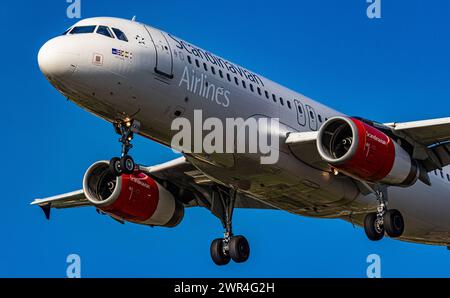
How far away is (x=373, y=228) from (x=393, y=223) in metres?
0.88

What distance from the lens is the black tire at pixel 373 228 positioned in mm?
39750

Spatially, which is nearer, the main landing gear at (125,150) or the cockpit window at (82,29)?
the cockpit window at (82,29)

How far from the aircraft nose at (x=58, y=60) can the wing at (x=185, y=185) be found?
353 inches

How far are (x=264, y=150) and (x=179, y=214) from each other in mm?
8202

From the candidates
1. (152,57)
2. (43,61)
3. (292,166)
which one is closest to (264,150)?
(292,166)

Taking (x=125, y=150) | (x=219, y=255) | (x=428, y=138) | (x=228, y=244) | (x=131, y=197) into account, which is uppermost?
(x=428, y=138)

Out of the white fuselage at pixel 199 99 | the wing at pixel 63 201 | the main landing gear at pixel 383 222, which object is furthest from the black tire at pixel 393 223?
the wing at pixel 63 201

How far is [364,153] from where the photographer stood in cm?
3700

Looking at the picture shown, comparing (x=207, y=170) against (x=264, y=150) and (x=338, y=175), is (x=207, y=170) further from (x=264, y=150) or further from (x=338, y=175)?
(x=338, y=175)

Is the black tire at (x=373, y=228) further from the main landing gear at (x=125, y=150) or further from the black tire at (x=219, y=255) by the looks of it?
the main landing gear at (x=125, y=150)

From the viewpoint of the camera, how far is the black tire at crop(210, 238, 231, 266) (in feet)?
141

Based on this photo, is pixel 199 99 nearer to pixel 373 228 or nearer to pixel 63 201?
pixel 373 228

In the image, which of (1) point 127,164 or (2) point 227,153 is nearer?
(1) point 127,164

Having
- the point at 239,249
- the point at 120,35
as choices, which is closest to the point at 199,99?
the point at 120,35
